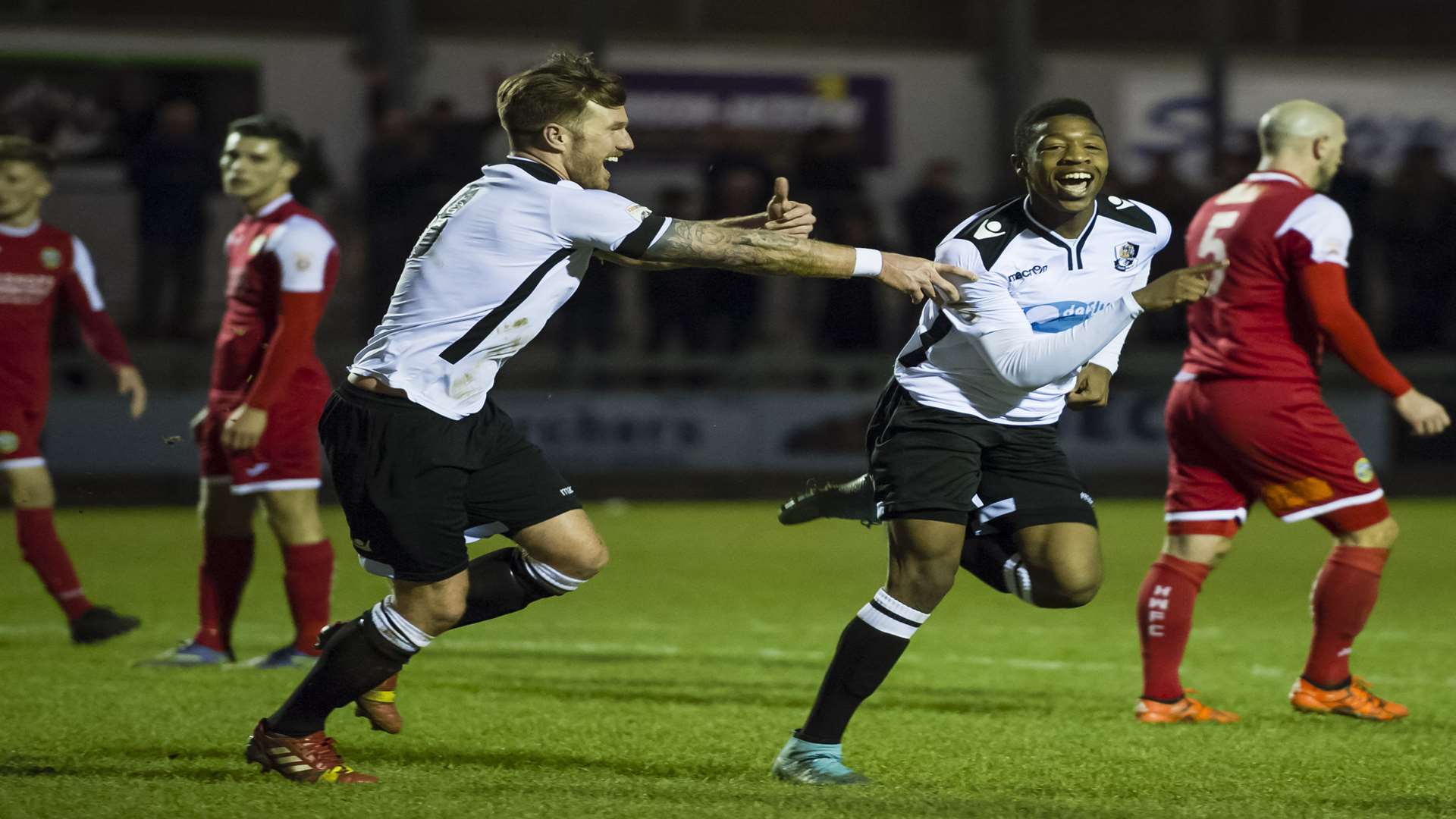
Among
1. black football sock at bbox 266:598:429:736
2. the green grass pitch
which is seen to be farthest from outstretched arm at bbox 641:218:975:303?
the green grass pitch

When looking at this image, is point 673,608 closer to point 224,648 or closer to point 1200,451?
point 224,648

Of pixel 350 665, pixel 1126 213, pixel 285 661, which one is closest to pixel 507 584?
pixel 350 665

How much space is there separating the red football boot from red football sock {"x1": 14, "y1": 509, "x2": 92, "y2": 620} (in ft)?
10.1

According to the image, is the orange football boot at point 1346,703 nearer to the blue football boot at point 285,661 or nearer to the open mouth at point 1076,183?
the open mouth at point 1076,183

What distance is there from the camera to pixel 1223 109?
18.7 m

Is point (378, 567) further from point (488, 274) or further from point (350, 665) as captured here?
point (488, 274)

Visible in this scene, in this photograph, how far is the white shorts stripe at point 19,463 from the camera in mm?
7562

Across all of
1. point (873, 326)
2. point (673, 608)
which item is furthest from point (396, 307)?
point (873, 326)

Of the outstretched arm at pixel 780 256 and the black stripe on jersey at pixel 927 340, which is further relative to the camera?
the black stripe on jersey at pixel 927 340

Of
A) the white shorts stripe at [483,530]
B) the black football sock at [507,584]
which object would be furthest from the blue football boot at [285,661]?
the white shorts stripe at [483,530]

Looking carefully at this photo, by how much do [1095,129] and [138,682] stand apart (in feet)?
12.1

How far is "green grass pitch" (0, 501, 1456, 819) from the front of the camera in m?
4.72

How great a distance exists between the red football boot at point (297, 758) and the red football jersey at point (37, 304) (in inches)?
128

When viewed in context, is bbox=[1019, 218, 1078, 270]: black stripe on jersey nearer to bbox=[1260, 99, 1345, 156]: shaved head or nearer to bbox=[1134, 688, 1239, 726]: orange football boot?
bbox=[1260, 99, 1345, 156]: shaved head
